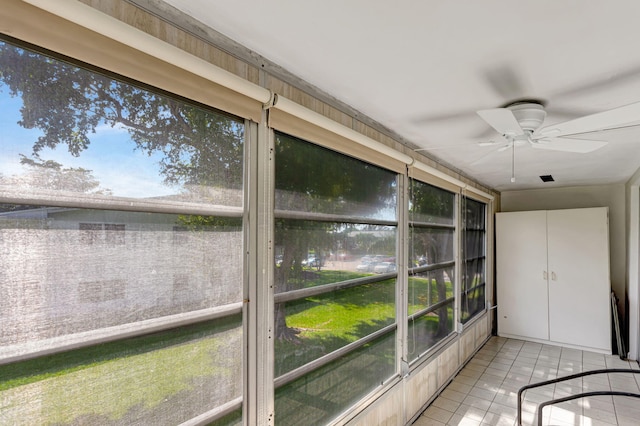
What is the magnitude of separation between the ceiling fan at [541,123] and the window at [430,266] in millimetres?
1051

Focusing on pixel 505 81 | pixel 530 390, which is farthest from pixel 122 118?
pixel 530 390

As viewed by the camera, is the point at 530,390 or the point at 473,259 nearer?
the point at 530,390

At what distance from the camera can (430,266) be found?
11.1 ft

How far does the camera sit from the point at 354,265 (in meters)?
2.17

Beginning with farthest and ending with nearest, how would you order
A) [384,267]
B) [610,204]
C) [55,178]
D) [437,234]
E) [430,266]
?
[610,204] < [437,234] < [430,266] < [384,267] < [55,178]

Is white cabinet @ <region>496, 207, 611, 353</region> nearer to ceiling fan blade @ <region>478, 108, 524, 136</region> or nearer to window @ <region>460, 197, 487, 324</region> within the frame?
window @ <region>460, 197, 487, 324</region>

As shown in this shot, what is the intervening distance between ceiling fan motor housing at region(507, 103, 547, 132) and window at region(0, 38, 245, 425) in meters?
1.60

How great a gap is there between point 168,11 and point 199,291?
39.2 inches

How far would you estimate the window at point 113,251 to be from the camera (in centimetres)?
85

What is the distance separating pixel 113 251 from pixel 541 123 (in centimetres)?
226

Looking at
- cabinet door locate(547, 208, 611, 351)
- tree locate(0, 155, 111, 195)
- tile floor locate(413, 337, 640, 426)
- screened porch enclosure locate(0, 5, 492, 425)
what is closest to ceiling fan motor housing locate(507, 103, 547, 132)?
screened porch enclosure locate(0, 5, 492, 425)

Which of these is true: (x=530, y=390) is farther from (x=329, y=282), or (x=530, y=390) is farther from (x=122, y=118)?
(x=122, y=118)

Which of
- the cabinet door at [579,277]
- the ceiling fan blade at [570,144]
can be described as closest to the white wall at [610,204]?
the cabinet door at [579,277]

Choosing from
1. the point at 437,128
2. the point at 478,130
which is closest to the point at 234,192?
the point at 437,128
